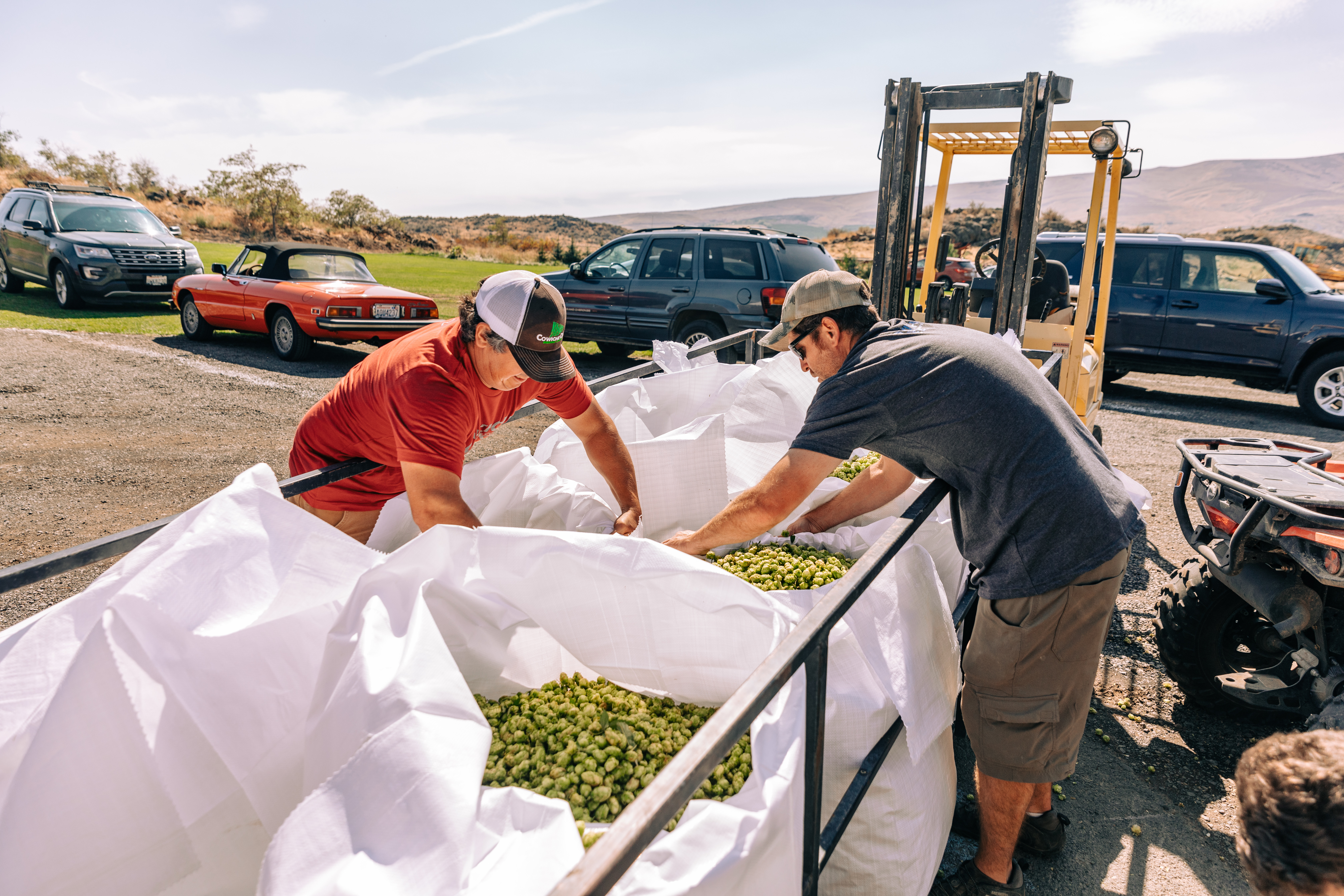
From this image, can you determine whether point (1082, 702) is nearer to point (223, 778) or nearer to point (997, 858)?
point (997, 858)

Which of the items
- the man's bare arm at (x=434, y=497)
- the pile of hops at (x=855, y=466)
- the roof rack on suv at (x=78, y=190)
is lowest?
the pile of hops at (x=855, y=466)

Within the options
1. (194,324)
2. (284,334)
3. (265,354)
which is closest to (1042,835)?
(284,334)

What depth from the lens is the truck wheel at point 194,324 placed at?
12.0 m

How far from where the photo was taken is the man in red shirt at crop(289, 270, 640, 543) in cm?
249

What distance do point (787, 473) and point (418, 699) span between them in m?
1.27

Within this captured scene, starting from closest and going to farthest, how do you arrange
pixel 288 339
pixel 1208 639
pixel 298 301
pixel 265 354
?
1. pixel 1208 639
2. pixel 298 301
3. pixel 288 339
4. pixel 265 354

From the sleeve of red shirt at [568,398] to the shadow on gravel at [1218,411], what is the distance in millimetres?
8437

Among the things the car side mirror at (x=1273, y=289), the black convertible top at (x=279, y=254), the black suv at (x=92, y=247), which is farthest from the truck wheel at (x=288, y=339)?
the car side mirror at (x=1273, y=289)

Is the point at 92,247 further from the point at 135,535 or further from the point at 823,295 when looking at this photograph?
the point at 823,295

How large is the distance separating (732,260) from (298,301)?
583 centimetres

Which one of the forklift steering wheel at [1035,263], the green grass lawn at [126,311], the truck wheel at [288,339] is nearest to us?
the forklift steering wheel at [1035,263]

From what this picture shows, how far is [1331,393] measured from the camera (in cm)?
884

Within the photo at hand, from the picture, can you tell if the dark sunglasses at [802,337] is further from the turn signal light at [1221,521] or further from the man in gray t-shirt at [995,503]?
the turn signal light at [1221,521]

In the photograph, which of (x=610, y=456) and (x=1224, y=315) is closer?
(x=610, y=456)
